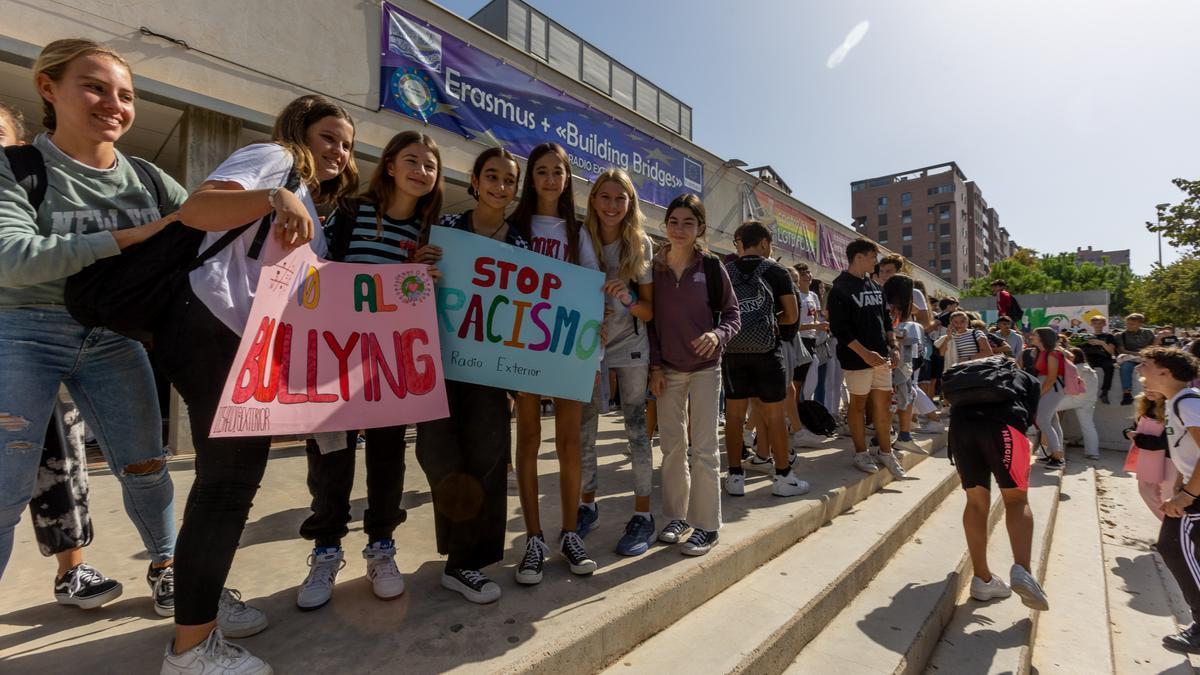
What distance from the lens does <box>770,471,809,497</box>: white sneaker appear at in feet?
11.4

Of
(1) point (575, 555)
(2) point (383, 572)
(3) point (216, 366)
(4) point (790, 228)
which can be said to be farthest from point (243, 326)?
(4) point (790, 228)

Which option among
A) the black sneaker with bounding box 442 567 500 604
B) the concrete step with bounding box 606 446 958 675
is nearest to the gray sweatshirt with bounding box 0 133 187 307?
the black sneaker with bounding box 442 567 500 604

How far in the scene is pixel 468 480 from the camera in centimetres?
202

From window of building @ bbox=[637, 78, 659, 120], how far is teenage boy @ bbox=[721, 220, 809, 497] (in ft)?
27.7

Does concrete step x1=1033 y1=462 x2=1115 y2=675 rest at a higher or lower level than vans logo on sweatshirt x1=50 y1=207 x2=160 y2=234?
lower

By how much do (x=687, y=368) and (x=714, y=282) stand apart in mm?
516

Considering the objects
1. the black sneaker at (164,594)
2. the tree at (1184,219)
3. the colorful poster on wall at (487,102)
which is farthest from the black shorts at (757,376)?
the tree at (1184,219)

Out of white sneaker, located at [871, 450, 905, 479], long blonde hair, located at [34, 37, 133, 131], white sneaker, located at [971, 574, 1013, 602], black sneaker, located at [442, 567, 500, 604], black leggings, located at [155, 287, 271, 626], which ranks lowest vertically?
white sneaker, located at [971, 574, 1013, 602]

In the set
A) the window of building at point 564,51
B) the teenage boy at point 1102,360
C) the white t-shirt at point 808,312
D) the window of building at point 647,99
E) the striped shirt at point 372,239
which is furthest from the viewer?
the window of building at point 647,99

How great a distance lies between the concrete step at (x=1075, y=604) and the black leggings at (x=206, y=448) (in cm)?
379

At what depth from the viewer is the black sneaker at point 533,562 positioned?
2078 millimetres

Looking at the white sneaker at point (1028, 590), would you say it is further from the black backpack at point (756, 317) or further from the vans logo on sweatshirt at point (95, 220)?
the vans logo on sweatshirt at point (95, 220)

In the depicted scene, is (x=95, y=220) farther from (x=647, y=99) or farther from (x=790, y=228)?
(x=790, y=228)

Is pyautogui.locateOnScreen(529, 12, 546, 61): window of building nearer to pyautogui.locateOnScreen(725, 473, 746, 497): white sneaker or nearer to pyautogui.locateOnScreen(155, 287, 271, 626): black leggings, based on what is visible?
pyautogui.locateOnScreen(725, 473, 746, 497): white sneaker
